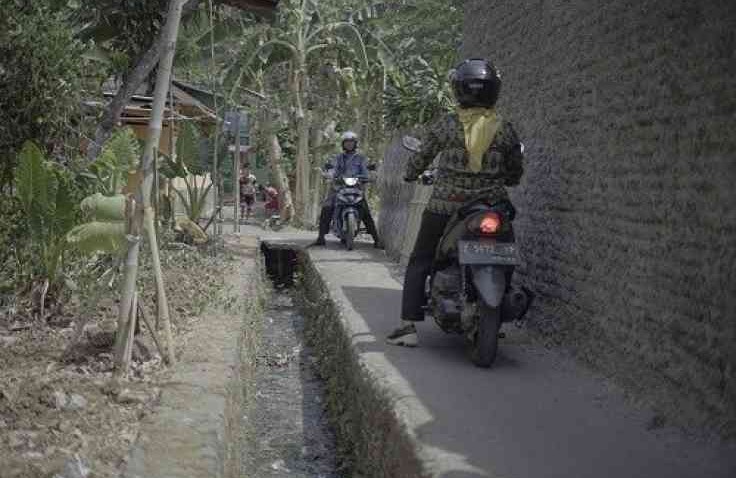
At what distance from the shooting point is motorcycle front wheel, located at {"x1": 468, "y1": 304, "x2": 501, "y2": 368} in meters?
5.37

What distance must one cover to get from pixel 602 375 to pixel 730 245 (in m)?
1.59

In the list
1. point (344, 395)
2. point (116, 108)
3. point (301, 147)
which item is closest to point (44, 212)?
point (344, 395)

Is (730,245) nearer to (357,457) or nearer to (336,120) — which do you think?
(357,457)

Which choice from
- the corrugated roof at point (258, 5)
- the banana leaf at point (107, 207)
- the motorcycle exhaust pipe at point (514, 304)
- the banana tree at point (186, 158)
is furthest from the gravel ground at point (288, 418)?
the corrugated roof at point (258, 5)

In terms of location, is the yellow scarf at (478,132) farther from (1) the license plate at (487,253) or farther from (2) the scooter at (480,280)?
(1) the license plate at (487,253)

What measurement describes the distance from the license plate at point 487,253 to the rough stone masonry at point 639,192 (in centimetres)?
48

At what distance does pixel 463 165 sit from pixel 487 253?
0.65 metres

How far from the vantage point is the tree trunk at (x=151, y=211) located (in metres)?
4.95

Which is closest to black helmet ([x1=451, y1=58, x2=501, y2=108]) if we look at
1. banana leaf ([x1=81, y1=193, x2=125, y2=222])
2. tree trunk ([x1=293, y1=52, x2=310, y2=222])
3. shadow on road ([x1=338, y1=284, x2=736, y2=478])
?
shadow on road ([x1=338, y1=284, x2=736, y2=478])

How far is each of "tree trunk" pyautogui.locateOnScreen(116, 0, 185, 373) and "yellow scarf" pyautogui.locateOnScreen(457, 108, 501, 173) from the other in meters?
1.90

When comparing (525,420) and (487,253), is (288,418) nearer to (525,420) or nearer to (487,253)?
(487,253)

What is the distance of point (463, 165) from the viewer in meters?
5.68

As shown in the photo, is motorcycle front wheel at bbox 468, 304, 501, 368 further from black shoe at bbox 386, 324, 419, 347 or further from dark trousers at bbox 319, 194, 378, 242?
dark trousers at bbox 319, 194, 378, 242

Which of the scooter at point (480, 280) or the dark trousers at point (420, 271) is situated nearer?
the scooter at point (480, 280)
